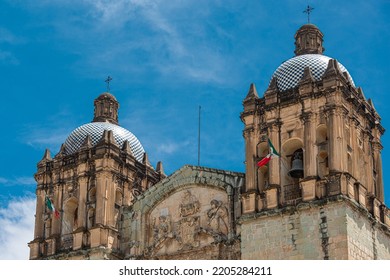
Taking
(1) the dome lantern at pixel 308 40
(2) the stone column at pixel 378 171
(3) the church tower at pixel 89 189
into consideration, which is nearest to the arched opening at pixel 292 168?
(2) the stone column at pixel 378 171

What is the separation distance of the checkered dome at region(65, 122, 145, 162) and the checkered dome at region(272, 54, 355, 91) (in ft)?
24.6

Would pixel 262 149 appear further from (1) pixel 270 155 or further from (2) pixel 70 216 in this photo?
(2) pixel 70 216

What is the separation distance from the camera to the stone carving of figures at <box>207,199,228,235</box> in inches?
1152

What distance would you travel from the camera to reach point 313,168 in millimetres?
27312

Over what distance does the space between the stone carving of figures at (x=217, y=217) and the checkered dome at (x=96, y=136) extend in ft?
21.4

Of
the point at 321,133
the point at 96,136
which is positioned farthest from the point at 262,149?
the point at 96,136

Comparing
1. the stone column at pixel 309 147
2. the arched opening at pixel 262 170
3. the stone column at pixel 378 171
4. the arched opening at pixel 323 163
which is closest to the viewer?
the stone column at pixel 309 147

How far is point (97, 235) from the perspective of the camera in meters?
31.2

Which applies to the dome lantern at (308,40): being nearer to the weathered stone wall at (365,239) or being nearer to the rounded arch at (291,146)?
the rounded arch at (291,146)

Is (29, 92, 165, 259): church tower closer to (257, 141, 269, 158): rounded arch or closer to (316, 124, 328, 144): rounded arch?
(257, 141, 269, 158): rounded arch

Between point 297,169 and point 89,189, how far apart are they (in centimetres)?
857

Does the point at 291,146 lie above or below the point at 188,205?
above

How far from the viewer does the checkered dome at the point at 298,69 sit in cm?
2984
